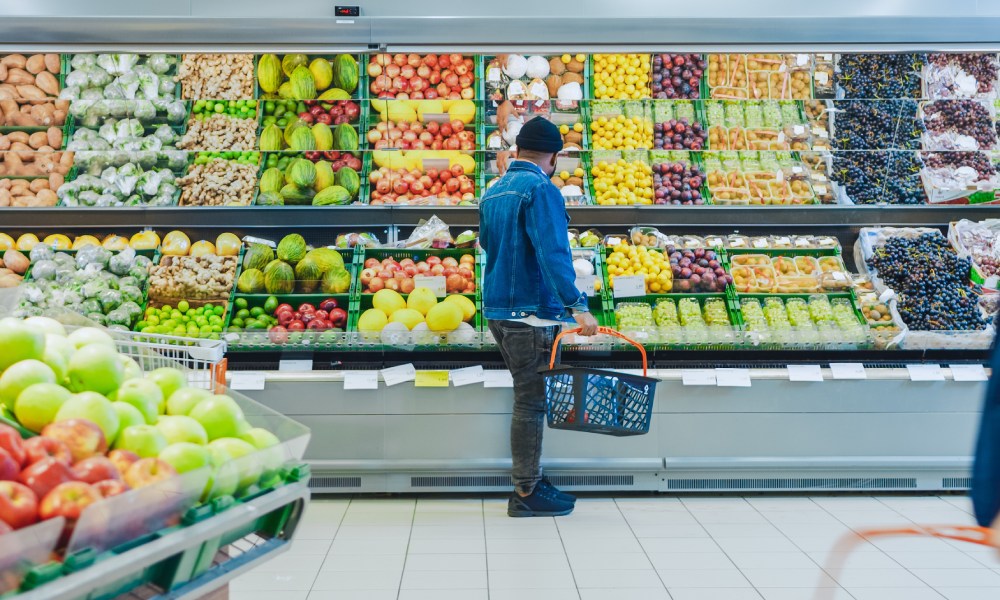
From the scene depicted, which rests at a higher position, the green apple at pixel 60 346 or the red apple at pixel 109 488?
the green apple at pixel 60 346

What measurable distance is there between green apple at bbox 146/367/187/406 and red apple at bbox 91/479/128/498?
48 cm

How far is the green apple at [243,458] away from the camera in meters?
1.65

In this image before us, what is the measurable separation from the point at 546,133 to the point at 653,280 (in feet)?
3.95

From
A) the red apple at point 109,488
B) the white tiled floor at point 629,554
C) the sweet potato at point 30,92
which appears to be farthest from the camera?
the sweet potato at point 30,92

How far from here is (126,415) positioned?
1.70 meters

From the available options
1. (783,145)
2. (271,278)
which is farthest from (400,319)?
(783,145)

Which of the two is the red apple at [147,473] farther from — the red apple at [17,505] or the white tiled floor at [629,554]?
the white tiled floor at [629,554]

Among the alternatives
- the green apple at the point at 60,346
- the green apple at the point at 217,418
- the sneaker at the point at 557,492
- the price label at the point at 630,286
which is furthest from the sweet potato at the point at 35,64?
the green apple at the point at 217,418

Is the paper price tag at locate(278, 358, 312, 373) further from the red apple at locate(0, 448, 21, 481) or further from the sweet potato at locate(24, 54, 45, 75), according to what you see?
the red apple at locate(0, 448, 21, 481)

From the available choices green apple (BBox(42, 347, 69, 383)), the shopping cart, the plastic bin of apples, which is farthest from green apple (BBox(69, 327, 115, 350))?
the shopping cart

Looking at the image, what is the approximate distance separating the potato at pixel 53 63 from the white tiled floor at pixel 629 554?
10.6 feet

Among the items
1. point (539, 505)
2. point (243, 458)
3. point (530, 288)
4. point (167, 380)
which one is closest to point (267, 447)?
point (243, 458)

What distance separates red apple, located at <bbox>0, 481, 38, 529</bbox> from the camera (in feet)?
4.36

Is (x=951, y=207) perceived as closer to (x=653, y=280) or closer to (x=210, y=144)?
(x=653, y=280)
